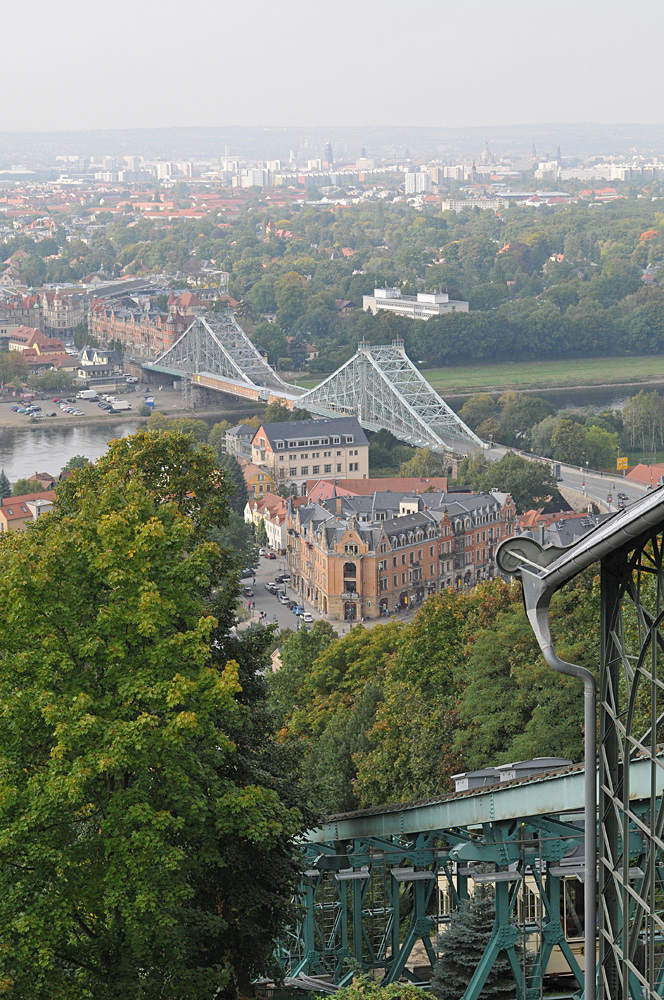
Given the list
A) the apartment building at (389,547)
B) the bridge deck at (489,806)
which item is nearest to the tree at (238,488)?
the apartment building at (389,547)

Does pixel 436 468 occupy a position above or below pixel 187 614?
below

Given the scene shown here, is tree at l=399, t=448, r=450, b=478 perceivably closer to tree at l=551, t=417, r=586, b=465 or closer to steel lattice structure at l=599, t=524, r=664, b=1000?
tree at l=551, t=417, r=586, b=465

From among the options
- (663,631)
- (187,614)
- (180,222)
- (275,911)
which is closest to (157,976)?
(275,911)

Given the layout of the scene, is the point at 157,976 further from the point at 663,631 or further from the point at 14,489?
the point at 14,489

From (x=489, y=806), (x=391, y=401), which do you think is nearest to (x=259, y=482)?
(x=391, y=401)

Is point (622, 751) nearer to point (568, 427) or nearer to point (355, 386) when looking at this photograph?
point (568, 427)

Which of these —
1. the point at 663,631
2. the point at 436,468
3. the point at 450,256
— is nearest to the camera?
the point at 663,631
